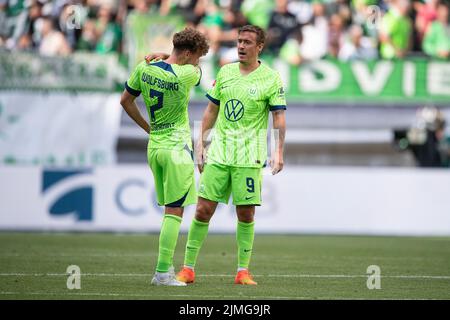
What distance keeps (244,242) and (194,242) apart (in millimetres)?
479

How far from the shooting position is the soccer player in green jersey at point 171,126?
938 cm

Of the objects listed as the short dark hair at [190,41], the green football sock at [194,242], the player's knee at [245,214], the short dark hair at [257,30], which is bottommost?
the green football sock at [194,242]

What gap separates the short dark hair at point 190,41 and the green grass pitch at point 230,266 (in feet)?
7.13

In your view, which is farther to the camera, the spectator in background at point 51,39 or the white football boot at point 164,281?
the spectator in background at point 51,39

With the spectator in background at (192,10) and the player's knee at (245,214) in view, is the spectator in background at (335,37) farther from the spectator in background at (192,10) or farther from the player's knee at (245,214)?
the player's knee at (245,214)

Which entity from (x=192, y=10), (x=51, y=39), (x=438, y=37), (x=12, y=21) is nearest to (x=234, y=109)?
(x=12, y=21)

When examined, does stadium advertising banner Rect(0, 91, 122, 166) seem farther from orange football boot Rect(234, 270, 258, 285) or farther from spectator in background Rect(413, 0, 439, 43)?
orange football boot Rect(234, 270, 258, 285)

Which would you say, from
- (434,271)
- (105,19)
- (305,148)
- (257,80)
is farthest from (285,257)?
(105,19)

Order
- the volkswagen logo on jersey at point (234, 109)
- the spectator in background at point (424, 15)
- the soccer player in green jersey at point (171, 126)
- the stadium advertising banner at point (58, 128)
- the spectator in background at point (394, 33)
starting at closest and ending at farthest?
the soccer player in green jersey at point (171, 126)
the volkswagen logo on jersey at point (234, 109)
the stadium advertising banner at point (58, 128)
the spectator in background at point (394, 33)
the spectator in background at point (424, 15)

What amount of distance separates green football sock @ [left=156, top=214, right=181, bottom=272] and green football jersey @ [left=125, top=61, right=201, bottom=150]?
68cm

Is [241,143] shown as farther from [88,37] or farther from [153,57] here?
[88,37]

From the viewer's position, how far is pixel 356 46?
67.9ft

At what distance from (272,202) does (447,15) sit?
222 inches

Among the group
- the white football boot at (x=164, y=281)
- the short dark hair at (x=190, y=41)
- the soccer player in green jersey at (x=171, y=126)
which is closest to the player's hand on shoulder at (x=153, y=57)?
the soccer player in green jersey at (x=171, y=126)
